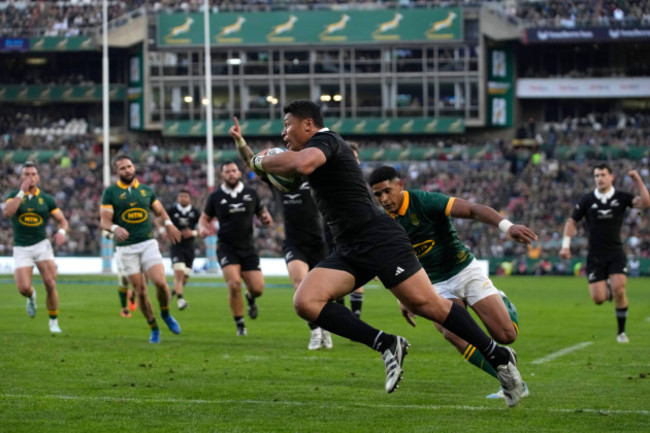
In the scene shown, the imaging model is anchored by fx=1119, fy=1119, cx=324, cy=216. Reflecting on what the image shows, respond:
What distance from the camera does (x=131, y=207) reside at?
1612cm

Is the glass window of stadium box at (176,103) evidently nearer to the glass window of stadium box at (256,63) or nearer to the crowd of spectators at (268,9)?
the glass window of stadium box at (256,63)

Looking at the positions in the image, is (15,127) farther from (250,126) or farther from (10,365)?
(10,365)

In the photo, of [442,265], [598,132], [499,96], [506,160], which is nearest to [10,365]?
[442,265]

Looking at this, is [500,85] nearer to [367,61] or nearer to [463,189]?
[367,61]

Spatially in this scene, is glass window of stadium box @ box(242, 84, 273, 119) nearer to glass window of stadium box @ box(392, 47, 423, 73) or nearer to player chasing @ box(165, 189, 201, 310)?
glass window of stadium box @ box(392, 47, 423, 73)

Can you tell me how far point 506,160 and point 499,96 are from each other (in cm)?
971

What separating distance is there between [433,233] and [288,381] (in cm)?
247

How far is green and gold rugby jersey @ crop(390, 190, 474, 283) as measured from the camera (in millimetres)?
9969

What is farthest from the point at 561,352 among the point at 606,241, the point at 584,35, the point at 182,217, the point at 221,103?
the point at 221,103

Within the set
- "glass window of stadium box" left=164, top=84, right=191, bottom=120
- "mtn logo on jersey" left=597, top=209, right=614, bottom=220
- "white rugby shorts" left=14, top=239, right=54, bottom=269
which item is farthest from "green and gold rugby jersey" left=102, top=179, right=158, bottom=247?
"glass window of stadium box" left=164, top=84, right=191, bottom=120

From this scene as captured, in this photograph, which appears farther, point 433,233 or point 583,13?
point 583,13

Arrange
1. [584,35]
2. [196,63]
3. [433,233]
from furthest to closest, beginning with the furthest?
[196,63] → [584,35] → [433,233]

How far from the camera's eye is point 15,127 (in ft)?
221

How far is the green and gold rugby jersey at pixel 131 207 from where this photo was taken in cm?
1603
